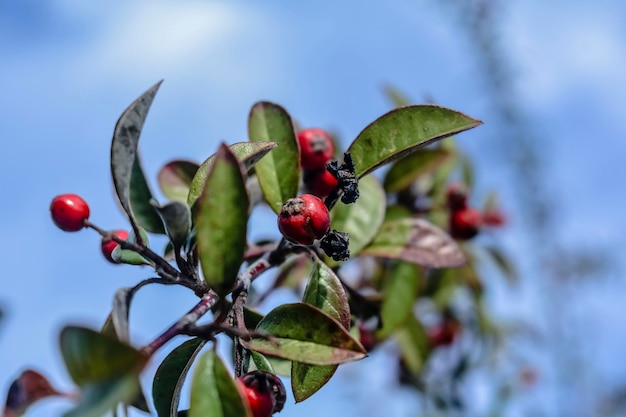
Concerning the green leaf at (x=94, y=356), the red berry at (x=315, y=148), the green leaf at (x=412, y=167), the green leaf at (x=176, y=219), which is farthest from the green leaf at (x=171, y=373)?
the green leaf at (x=412, y=167)

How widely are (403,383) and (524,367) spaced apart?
1992 mm

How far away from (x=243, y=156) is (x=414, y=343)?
7.14ft

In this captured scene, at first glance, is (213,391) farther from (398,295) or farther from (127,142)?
(398,295)

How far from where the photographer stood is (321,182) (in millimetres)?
2199

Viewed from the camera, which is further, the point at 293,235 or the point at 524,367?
the point at 524,367

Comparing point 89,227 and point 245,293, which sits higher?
point 89,227

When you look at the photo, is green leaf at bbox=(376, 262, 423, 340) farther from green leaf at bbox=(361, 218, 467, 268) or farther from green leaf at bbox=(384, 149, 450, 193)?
green leaf at bbox=(361, 218, 467, 268)

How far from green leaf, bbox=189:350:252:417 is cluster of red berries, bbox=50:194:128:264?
0.50 meters

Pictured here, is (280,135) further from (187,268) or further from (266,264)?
(187,268)

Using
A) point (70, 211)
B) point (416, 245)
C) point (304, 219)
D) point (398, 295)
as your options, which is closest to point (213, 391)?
point (304, 219)

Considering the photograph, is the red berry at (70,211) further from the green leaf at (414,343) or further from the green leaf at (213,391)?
the green leaf at (414,343)

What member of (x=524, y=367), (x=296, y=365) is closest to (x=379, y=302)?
(x=296, y=365)

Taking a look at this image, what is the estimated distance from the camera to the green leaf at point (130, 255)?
1.69m

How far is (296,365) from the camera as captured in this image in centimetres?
179
